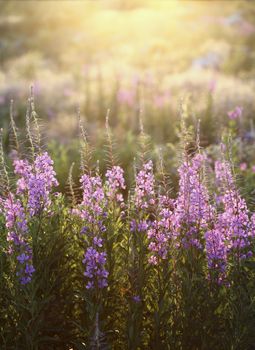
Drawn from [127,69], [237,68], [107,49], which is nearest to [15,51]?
Result: [107,49]

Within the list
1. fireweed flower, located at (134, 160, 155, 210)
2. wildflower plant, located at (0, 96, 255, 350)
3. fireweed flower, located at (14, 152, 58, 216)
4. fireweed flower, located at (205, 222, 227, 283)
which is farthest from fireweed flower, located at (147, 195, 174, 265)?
fireweed flower, located at (14, 152, 58, 216)

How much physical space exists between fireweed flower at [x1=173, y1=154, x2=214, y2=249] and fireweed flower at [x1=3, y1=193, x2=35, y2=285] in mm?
1146

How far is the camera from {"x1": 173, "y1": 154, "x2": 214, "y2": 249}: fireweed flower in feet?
13.6

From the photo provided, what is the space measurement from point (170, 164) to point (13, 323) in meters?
5.94

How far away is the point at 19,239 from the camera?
155 inches

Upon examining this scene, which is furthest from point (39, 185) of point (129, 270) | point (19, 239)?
point (129, 270)

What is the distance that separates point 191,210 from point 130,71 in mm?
15440

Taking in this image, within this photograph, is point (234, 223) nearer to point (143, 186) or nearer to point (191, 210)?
point (191, 210)

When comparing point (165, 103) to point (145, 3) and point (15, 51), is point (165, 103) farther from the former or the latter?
point (145, 3)

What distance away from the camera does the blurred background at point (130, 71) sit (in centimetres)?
1054

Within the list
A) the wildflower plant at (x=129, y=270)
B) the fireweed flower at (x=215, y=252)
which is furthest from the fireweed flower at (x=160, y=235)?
the fireweed flower at (x=215, y=252)

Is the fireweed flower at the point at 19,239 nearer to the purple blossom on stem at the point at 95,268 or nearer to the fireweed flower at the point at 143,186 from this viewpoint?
the purple blossom on stem at the point at 95,268

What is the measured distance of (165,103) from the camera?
13312mm

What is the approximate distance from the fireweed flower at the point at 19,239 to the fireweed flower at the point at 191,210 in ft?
3.76
